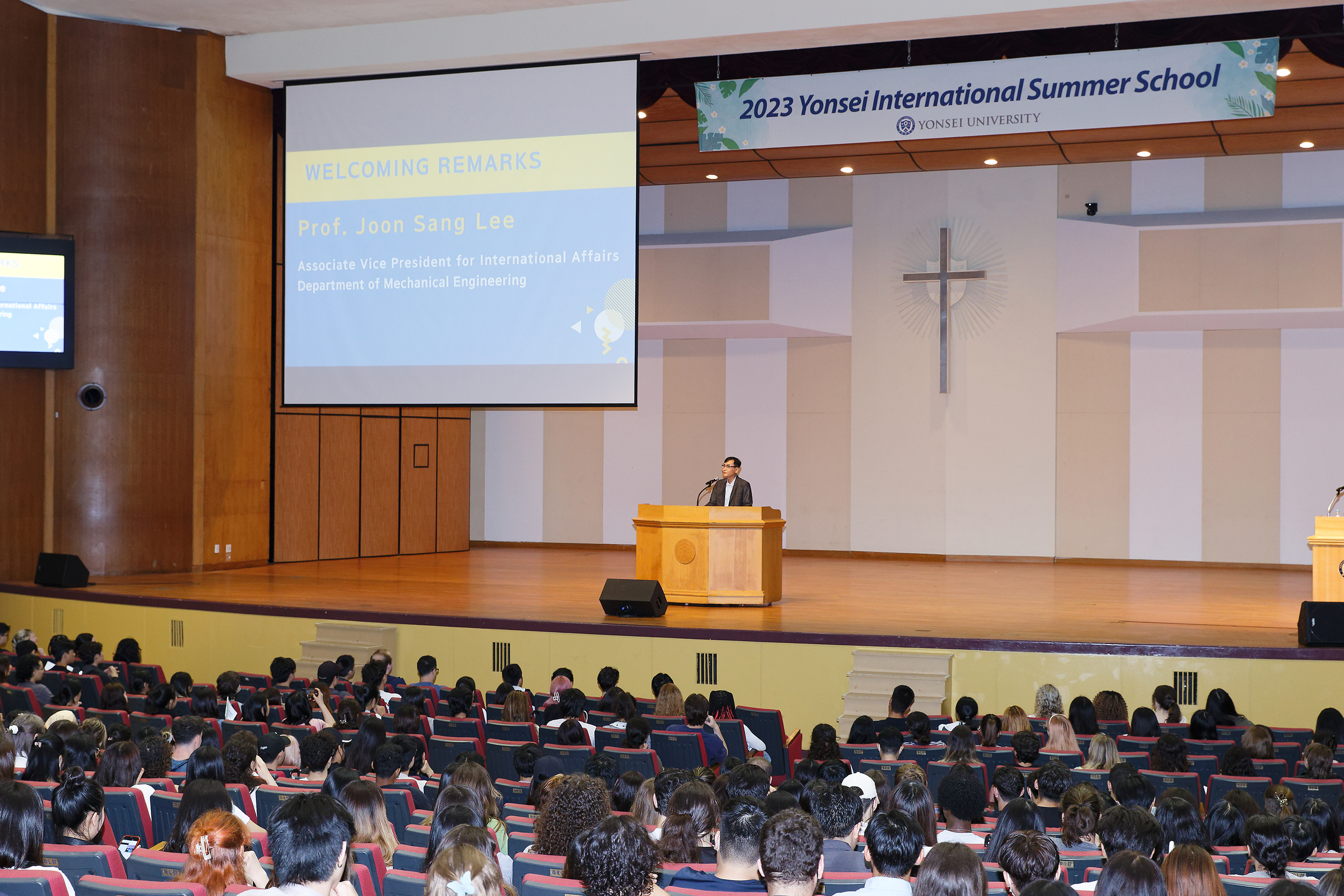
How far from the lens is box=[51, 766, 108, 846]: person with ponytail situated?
3.52m

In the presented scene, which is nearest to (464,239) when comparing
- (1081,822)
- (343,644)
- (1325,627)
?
(343,644)

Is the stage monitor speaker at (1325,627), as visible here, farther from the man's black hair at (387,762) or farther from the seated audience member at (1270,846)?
the man's black hair at (387,762)

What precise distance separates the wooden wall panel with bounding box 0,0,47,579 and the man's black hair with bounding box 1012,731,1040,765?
9669 millimetres

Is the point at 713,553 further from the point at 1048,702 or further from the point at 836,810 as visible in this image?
the point at 836,810

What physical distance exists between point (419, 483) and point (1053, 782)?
40.5ft

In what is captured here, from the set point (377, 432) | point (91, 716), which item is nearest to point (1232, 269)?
point (377, 432)

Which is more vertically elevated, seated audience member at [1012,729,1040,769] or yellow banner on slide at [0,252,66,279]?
yellow banner on slide at [0,252,66,279]

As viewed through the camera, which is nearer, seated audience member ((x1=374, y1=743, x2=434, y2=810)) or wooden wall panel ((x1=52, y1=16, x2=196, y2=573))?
seated audience member ((x1=374, y1=743, x2=434, y2=810))

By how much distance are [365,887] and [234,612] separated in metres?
7.36

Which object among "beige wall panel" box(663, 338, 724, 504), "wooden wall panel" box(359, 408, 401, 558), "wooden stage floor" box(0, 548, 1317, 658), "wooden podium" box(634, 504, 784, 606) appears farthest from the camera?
"beige wall panel" box(663, 338, 724, 504)

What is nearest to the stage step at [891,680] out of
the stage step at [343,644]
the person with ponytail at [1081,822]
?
the stage step at [343,644]

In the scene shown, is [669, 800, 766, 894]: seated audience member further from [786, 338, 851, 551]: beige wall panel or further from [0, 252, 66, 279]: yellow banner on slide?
[786, 338, 851, 551]: beige wall panel

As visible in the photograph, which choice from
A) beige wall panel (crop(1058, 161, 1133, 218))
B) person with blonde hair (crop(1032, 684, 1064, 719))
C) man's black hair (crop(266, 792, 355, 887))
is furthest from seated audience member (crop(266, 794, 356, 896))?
beige wall panel (crop(1058, 161, 1133, 218))

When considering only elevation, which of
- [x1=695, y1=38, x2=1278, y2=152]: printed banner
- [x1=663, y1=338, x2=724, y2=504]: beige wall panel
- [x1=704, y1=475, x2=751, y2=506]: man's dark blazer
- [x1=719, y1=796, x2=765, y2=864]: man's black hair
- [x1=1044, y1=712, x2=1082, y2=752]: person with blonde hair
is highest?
[x1=695, y1=38, x2=1278, y2=152]: printed banner
